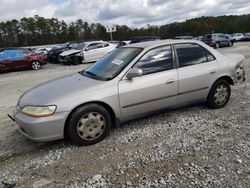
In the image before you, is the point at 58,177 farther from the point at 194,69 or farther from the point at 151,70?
the point at 194,69

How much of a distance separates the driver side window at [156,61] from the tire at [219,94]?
1137 millimetres

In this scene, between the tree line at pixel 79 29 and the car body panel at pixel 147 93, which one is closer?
the car body panel at pixel 147 93

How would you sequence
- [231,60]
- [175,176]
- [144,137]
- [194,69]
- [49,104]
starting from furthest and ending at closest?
[231,60]
[194,69]
[144,137]
[49,104]
[175,176]

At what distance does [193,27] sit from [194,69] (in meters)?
71.5

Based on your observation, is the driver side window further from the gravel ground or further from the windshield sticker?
the gravel ground

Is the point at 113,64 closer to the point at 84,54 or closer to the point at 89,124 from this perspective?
the point at 89,124

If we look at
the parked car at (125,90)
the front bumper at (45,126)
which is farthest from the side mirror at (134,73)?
the front bumper at (45,126)

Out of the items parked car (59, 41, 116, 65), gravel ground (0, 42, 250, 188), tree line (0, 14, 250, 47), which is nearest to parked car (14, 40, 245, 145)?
gravel ground (0, 42, 250, 188)

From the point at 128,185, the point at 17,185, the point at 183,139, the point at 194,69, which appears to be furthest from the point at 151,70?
the point at 17,185

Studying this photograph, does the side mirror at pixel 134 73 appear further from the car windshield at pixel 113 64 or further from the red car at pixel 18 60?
the red car at pixel 18 60

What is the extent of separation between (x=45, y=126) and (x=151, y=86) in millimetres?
1849

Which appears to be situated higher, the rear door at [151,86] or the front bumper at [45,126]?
the rear door at [151,86]

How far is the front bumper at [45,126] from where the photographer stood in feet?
12.9

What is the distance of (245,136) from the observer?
4.20 metres
